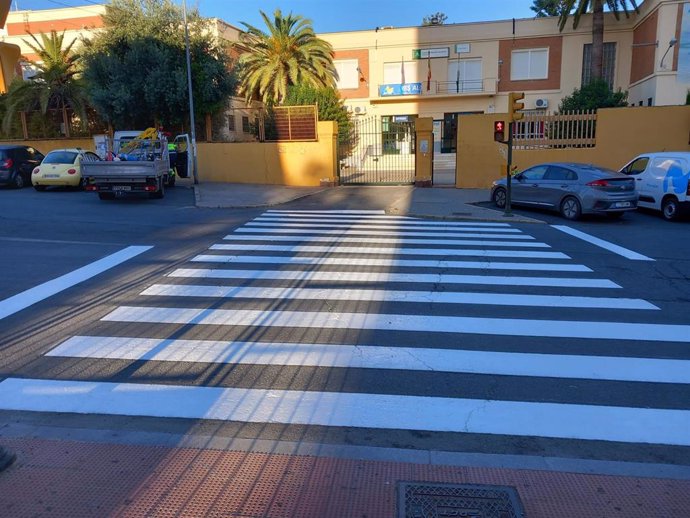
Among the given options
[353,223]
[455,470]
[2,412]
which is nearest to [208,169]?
[353,223]

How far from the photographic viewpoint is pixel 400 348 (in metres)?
5.98

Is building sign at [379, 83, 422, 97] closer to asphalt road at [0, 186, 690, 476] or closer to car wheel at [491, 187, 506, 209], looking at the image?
car wheel at [491, 187, 506, 209]

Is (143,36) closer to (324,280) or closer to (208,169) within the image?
(208,169)

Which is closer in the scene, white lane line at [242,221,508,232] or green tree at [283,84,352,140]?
white lane line at [242,221,508,232]

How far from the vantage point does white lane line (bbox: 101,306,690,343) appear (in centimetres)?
642

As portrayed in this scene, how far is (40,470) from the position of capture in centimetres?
371

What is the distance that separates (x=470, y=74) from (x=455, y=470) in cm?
4099

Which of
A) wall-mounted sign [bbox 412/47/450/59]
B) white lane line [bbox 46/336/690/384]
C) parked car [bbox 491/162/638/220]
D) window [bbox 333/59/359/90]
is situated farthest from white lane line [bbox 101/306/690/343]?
window [bbox 333/59/359/90]

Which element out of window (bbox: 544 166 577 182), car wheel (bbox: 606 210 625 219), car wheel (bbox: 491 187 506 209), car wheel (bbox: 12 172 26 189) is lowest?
car wheel (bbox: 606 210 625 219)

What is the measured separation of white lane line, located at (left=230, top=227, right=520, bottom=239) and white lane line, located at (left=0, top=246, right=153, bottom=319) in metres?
3.12

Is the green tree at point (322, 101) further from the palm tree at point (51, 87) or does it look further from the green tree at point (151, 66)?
the palm tree at point (51, 87)

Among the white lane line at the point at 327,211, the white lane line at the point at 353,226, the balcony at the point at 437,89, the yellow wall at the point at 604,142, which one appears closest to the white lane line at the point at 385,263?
the white lane line at the point at 353,226

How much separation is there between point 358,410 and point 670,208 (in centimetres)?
1401

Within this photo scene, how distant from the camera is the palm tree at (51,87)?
97.5ft
